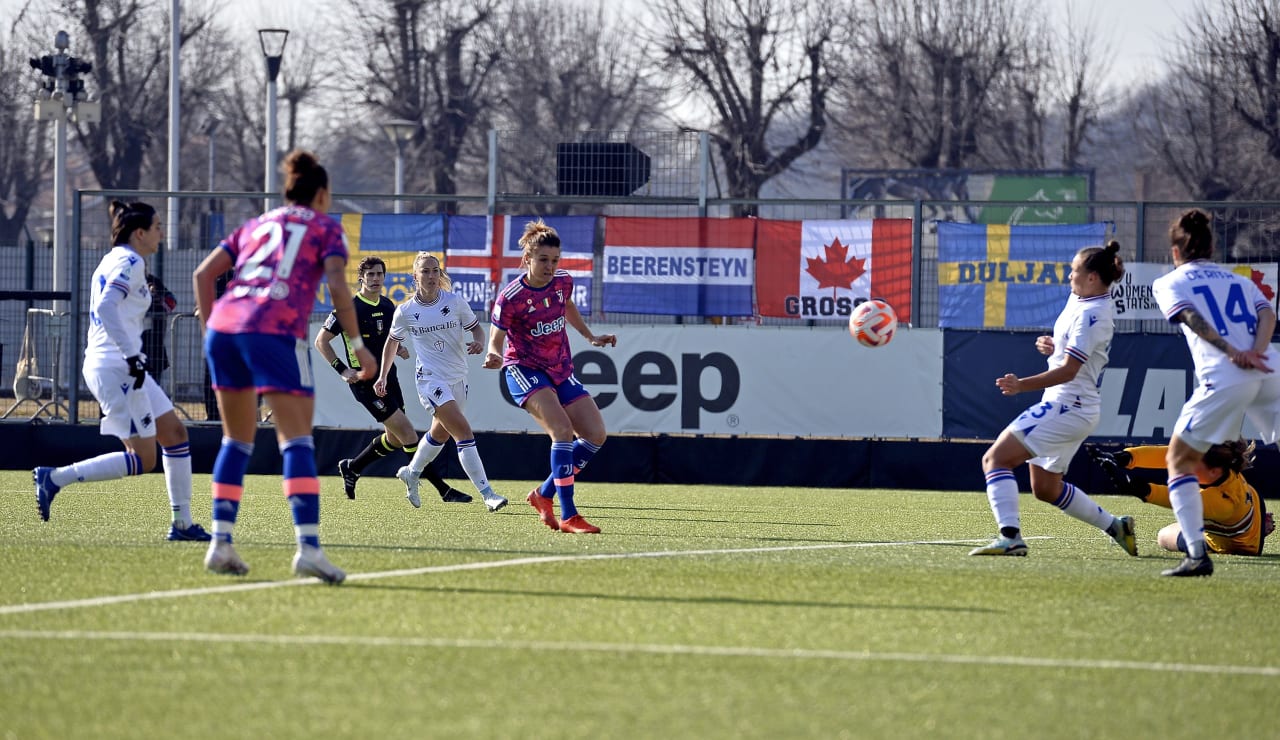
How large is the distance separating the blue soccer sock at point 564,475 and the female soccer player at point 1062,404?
8.82ft

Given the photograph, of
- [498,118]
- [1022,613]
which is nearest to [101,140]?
[498,118]

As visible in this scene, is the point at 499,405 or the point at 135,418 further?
the point at 499,405

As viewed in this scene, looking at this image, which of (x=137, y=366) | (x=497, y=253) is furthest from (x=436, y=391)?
(x=497, y=253)

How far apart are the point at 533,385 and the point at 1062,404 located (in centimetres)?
353

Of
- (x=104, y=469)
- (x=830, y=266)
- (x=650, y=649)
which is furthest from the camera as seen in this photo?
(x=830, y=266)

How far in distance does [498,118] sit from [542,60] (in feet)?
6.53

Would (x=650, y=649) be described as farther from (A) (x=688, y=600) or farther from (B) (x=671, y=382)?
(B) (x=671, y=382)

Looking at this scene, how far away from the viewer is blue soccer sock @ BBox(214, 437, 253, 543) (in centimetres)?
759

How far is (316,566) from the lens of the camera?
739 centimetres

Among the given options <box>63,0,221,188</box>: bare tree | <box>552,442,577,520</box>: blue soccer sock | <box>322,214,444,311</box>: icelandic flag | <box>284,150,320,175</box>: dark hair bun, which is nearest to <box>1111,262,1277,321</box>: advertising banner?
<box>322,214,444,311</box>: icelandic flag

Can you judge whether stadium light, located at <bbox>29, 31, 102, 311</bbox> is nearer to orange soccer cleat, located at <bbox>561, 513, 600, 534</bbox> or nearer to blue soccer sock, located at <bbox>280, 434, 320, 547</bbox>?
orange soccer cleat, located at <bbox>561, 513, 600, 534</bbox>

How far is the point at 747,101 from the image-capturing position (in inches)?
1620

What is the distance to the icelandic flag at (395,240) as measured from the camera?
17.5 m

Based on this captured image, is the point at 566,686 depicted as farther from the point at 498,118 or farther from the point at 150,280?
the point at 498,118
